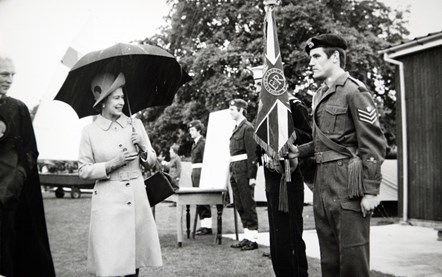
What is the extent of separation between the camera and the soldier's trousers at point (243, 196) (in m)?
7.20

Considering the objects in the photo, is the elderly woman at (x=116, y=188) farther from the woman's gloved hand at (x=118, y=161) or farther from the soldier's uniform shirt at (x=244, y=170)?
the soldier's uniform shirt at (x=244, y=170)

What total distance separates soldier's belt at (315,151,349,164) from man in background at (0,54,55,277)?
206cm

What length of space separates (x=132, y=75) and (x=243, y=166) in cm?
373

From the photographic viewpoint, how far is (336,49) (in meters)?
3.48

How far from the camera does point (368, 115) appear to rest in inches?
126

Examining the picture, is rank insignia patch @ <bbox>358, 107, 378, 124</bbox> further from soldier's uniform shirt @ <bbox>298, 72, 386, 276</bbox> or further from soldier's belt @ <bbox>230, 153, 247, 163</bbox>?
soldier's belt @ <bbox>230, 153, 247, 163</bbox>

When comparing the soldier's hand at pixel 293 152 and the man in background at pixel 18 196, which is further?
the soldier's hand at pixel 293 152

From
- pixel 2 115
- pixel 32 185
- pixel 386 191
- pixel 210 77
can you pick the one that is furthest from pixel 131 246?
pixel 210 77

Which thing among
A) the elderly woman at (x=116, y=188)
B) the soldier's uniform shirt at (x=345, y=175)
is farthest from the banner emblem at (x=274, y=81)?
the elderly woman at (x=116, y=188)

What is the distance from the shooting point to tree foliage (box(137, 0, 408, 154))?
48.1 ft

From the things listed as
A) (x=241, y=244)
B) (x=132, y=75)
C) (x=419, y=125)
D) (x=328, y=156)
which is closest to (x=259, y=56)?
(x=419, y=125)

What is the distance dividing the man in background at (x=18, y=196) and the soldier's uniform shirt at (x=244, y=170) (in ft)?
13.2

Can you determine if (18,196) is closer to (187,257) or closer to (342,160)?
(342,160)

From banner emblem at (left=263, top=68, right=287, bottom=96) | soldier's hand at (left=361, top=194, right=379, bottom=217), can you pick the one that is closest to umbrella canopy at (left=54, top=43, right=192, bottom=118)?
banner emblem at (left=263, top=68, right=287, bottom=96)
